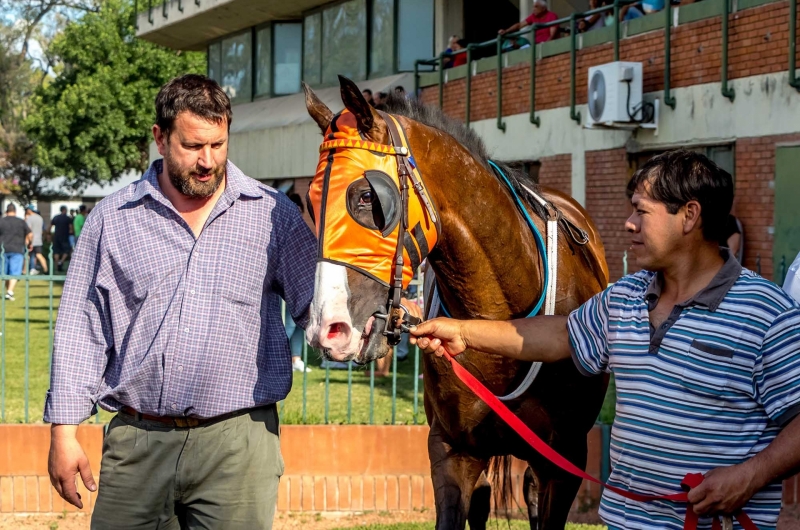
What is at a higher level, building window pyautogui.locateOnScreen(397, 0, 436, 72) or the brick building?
building window pyautogui.locateOnScreen(397, 0, 436, 72)

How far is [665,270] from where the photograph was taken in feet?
10.2

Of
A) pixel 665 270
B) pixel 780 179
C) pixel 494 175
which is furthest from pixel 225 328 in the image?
pixel 780 179

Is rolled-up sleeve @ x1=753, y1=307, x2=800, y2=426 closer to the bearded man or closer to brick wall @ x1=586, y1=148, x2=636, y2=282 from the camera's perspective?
the bearded man

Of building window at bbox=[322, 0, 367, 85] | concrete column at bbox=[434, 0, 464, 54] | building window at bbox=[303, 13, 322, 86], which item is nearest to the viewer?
concrete column at bbox=[434, 0, 464, 54]

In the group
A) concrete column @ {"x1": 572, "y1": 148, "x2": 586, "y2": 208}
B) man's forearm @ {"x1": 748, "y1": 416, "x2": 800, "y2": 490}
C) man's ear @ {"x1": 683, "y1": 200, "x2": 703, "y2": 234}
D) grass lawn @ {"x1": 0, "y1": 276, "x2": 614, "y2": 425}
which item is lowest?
grass lawn @ {"x1": 0, "y1": 276, "x2": 614, "y2": 425}

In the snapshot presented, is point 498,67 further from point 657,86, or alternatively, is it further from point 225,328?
point 225,328

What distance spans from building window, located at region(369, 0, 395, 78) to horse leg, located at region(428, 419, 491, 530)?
1600 cm

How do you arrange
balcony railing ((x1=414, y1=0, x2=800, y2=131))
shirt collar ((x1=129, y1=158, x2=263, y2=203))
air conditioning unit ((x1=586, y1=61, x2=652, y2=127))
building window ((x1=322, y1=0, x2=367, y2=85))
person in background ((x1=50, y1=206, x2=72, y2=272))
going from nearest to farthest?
shirt collar ((x1=129, y1=158, x2=263, y2=203))
balcony railing ((x1=414, y1=0, x2=800, y2=131))
air conditioning unit ((x1=586, y1=61, x2=652, y2=127))
building window ((x1=322, y1=0, x2=367, y2=85))
person in background ((x1=50, y1=206, x2=72, y2=272))

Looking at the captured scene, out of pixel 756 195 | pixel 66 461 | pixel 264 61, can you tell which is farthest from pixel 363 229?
pixel 264 61

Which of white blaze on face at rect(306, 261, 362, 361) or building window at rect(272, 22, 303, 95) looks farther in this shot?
building window at rect(272, 22, 303, 95)

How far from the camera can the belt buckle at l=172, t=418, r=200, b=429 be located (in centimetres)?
356

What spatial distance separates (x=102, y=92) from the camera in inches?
1430

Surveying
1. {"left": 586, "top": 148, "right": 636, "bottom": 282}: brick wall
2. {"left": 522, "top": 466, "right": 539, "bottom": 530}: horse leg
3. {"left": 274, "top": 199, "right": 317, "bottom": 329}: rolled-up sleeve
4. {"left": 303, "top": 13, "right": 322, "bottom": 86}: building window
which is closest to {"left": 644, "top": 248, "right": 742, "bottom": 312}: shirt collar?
{"left": 274, "top": 199, "right": 317, "bottom": 329}: rolled-up sleeve

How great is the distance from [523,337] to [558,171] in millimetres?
11546
